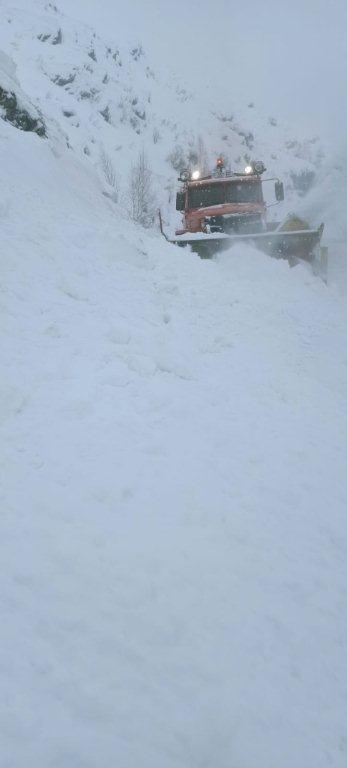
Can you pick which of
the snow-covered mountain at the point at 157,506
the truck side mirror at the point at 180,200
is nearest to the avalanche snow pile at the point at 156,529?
the snow-covered mountain at the point at 157,506

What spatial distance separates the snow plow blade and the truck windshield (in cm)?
249

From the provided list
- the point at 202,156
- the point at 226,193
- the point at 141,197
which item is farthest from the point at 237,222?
the point at 202,156

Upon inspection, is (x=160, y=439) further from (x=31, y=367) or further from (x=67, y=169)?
(x=67, y=169)

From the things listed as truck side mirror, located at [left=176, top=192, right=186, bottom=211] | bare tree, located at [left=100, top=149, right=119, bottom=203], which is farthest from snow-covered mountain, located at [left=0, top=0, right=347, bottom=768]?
bare tree, located at [left=100, top=149, right=119, bottom=203]

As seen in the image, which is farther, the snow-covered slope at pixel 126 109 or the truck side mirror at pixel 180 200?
the snow-covered slope at pixel 126 109

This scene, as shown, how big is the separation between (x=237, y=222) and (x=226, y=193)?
4.36 feet

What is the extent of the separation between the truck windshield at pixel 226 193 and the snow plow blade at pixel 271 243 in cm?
249

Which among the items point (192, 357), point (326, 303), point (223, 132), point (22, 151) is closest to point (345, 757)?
point (192, 357)

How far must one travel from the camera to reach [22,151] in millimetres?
9117

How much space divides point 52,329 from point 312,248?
26.4 feet

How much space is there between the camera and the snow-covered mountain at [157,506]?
272cm

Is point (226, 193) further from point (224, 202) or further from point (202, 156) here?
point (202, 156)

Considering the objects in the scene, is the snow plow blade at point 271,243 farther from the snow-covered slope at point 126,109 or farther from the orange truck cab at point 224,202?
the snow-covered slope at point 126,109

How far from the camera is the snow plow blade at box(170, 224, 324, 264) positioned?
36.9 feet
